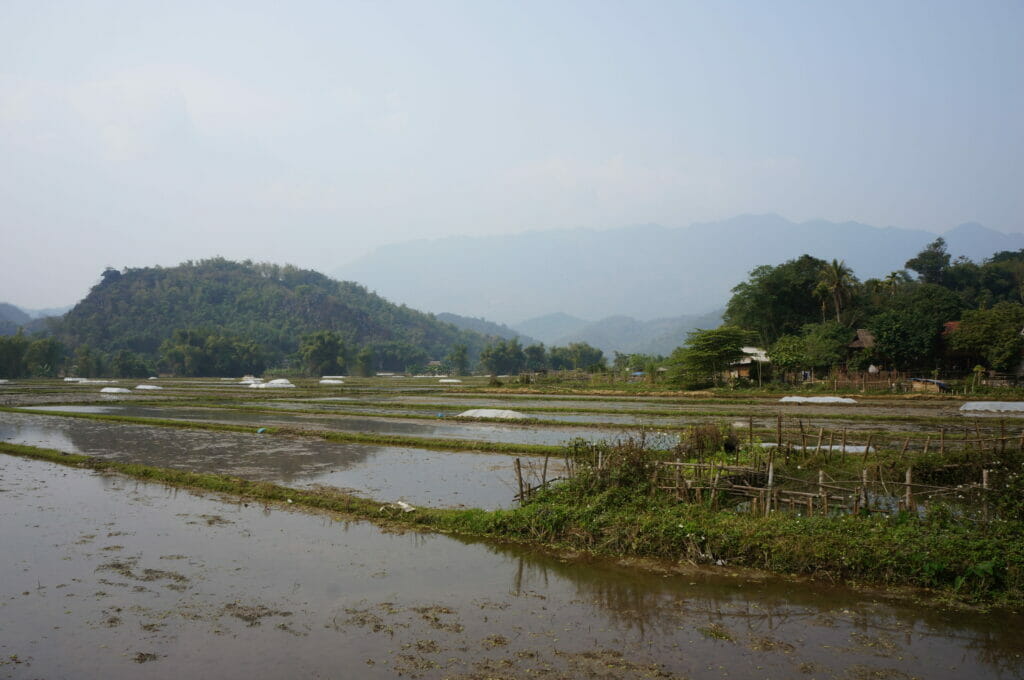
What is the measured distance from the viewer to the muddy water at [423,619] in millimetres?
6496

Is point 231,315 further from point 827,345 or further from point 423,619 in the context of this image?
point 423,619

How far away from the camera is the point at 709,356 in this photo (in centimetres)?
4141

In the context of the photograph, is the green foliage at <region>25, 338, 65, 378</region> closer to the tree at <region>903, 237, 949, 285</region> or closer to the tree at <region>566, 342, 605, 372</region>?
the tree at <region>566, 342, 605, 372</region>

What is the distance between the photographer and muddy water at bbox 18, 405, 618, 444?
2298 centimetres

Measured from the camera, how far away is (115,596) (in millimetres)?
8344

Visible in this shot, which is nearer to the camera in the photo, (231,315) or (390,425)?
(390,425)

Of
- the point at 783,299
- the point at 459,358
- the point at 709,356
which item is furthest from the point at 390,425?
the point at 459,358

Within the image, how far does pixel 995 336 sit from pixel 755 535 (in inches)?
1405

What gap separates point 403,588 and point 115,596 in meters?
3.67

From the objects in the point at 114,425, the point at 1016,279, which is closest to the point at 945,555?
the point at 114,425

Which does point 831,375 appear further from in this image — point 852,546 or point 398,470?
point 852,546

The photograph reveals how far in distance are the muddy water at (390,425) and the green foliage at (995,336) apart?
1031 inches

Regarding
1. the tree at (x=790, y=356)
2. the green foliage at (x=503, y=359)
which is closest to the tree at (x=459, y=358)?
the green foliage at (x=503, y=359)

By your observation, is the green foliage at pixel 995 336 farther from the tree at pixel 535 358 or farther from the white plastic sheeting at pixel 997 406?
the tree at pixel 535 358
